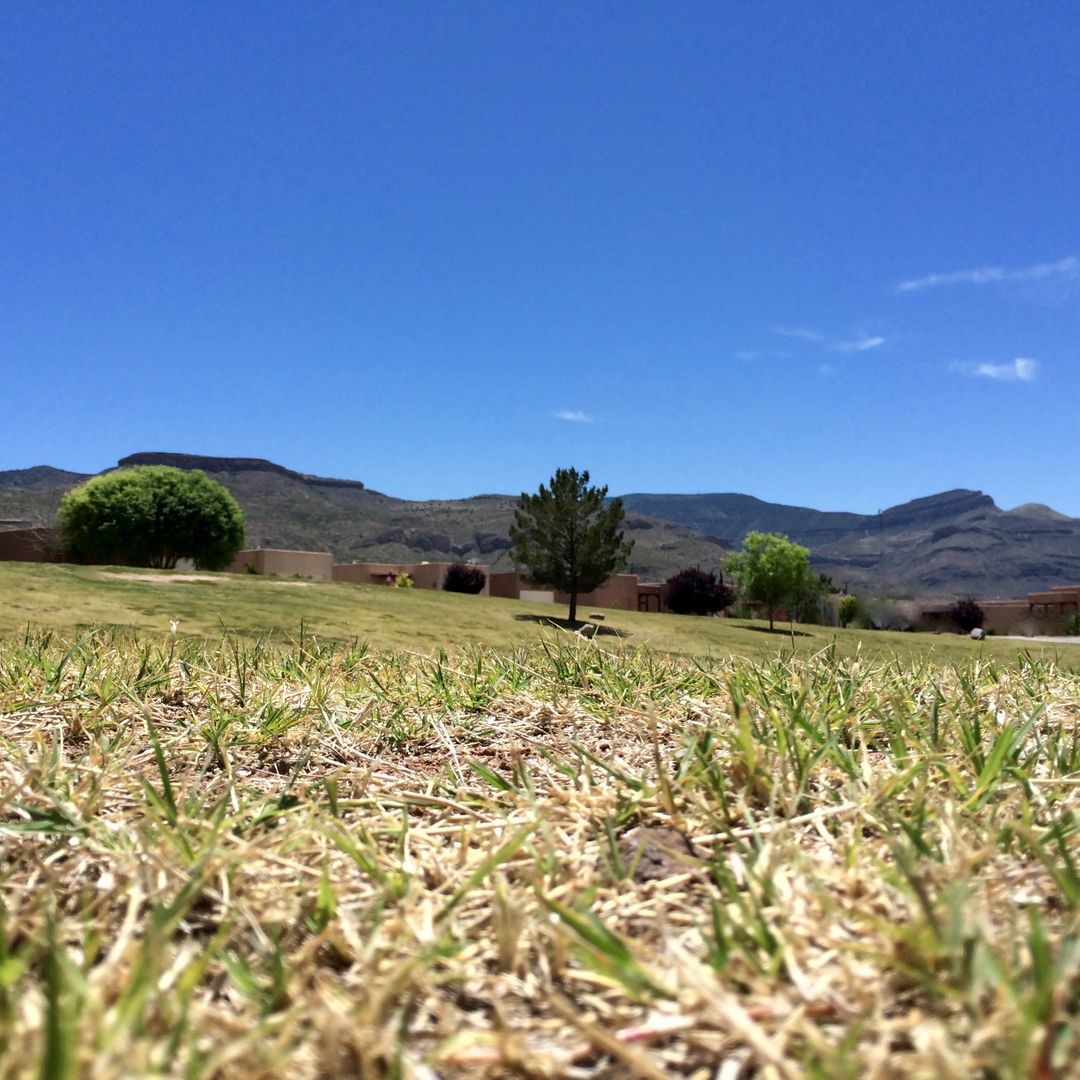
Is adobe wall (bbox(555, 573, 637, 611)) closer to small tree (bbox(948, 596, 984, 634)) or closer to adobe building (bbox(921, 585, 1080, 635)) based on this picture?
adobe building (bbox(921, 585, 1080, 635))

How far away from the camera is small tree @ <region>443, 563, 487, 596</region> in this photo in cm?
4688

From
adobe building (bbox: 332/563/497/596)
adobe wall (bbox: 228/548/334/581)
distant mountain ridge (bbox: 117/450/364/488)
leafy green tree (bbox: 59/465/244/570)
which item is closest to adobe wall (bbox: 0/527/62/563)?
leafy green tree (bbox: 59/465/244/570)

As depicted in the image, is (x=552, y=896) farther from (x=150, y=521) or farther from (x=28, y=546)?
(x=28, y=546)

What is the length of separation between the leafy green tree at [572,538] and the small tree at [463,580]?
51.5 feet

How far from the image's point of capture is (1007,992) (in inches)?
34.0

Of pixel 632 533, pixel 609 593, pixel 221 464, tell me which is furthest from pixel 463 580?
pixel 221 464

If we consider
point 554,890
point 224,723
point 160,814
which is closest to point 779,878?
point 554,890

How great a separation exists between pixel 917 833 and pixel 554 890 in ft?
1.85

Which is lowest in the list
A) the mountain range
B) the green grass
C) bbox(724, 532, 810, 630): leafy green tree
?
the green grass

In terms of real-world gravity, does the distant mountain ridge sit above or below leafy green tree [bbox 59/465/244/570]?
above

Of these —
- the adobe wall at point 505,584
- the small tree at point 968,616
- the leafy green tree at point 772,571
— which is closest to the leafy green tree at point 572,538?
the leafy green tree at point 772,571

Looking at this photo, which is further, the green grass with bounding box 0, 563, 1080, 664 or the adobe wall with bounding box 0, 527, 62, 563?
the adobe wall with bounding box 0, 527, 62, 563

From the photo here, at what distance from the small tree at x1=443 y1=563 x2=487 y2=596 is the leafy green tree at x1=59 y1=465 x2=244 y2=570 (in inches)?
528

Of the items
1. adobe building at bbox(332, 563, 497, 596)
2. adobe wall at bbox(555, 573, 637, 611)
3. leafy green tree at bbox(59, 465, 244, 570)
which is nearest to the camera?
leafy green tree at bbox(59, 465, 244, 570)
